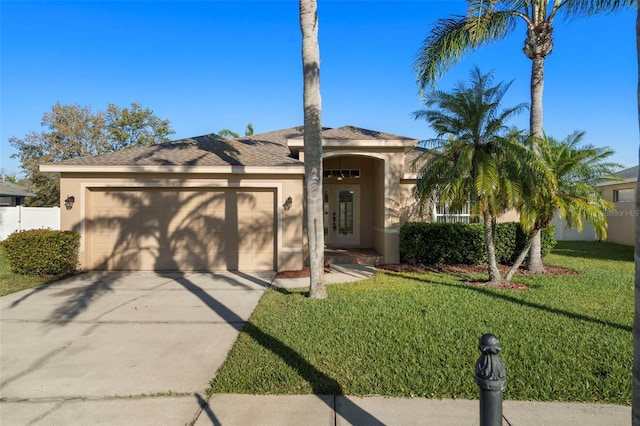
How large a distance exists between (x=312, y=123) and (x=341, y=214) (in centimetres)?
750

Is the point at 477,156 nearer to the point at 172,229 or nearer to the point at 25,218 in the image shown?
the point at 172,229

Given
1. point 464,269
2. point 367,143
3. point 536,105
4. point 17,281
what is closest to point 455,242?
point 464,269

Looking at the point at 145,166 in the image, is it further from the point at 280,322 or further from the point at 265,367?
the point at 265,367

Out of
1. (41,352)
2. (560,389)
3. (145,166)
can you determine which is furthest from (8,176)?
(560,389)

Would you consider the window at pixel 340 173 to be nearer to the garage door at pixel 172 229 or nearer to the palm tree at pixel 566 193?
the garage door at pixel 172 229

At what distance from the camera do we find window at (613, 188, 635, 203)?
18731mm

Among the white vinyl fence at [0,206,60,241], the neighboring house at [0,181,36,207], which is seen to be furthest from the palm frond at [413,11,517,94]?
the neighboring house at [0,181,36,207]

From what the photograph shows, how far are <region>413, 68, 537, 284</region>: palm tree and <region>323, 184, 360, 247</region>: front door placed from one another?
18.3 feet

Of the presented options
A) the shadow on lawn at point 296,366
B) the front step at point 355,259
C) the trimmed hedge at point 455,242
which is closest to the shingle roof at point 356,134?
the trimmed hedge at point 455,242

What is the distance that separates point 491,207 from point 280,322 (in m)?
5.61

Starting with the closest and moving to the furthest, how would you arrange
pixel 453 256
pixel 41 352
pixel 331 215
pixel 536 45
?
pixel 41 352
pixel 536 45
pixel 453 256
pixel 331 215

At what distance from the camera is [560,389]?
3900 mm

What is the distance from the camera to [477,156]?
8508mm

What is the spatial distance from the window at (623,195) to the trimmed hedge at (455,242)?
1083cm
